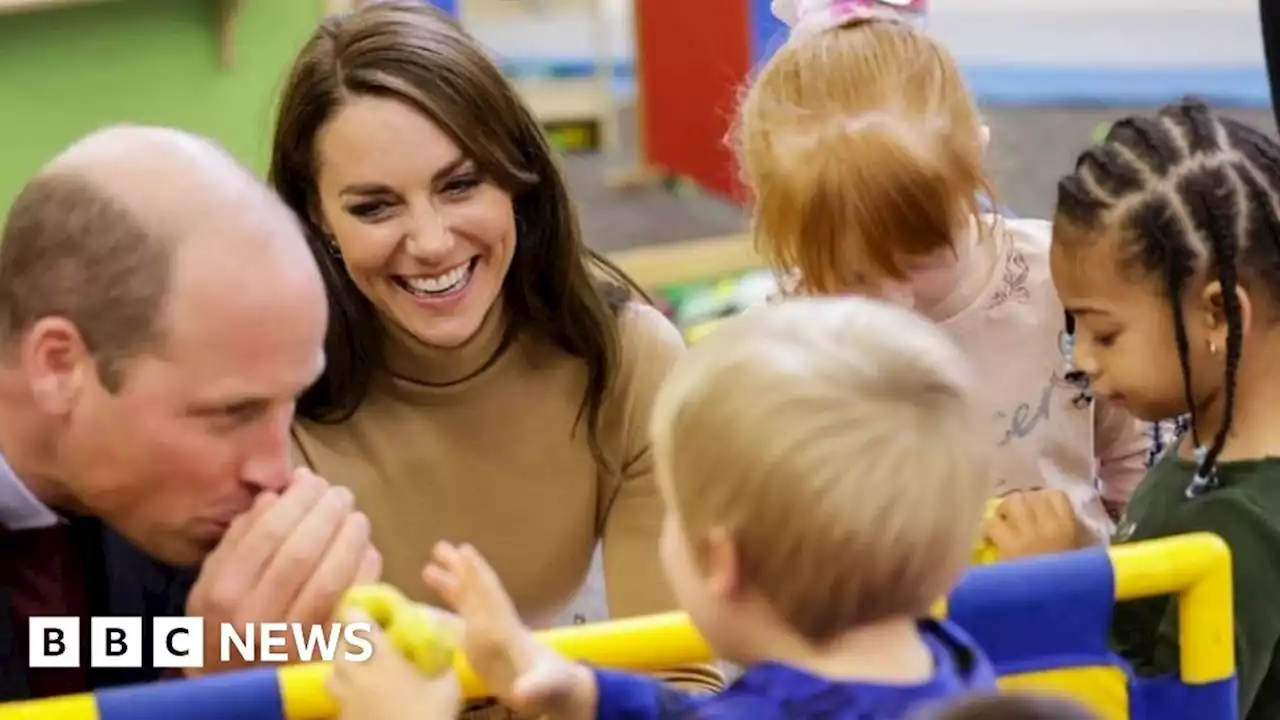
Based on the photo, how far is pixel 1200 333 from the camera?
112 cm

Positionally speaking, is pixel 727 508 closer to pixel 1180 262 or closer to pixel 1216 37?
pixel 1180 262

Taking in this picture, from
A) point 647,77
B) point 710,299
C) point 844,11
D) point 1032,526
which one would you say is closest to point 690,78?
point 647,77

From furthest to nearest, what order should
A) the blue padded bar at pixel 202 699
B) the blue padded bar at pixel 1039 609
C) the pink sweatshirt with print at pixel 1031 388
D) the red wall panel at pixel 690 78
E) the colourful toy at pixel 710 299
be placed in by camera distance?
the red wall panel at pixel 690 78, the colourful toy at pixel 710 299, the pink sweatshirt with print at pixel 1031 388, the blue padded bar at pixel 1039 609, the blue padded bar at pixel 202 699

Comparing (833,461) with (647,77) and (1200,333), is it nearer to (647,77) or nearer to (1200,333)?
(1200,333)

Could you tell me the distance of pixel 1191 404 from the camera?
3.70 ft

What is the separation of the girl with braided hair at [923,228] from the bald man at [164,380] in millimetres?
465

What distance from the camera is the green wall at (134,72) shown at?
8.74ft

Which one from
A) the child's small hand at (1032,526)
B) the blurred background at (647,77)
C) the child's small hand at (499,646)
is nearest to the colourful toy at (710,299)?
the blurred background at (647,77)

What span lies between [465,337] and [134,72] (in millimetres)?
1741

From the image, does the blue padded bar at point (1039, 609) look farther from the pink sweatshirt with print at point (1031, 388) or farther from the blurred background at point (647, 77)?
the blurred background at point (647, 77)

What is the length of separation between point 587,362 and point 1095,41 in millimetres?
3480

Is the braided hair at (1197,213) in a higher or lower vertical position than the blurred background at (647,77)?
higher

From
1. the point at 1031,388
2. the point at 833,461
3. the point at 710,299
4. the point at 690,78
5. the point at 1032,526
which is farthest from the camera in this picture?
the point at 690,78

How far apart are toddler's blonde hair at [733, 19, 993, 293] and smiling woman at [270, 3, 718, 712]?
15 cm
